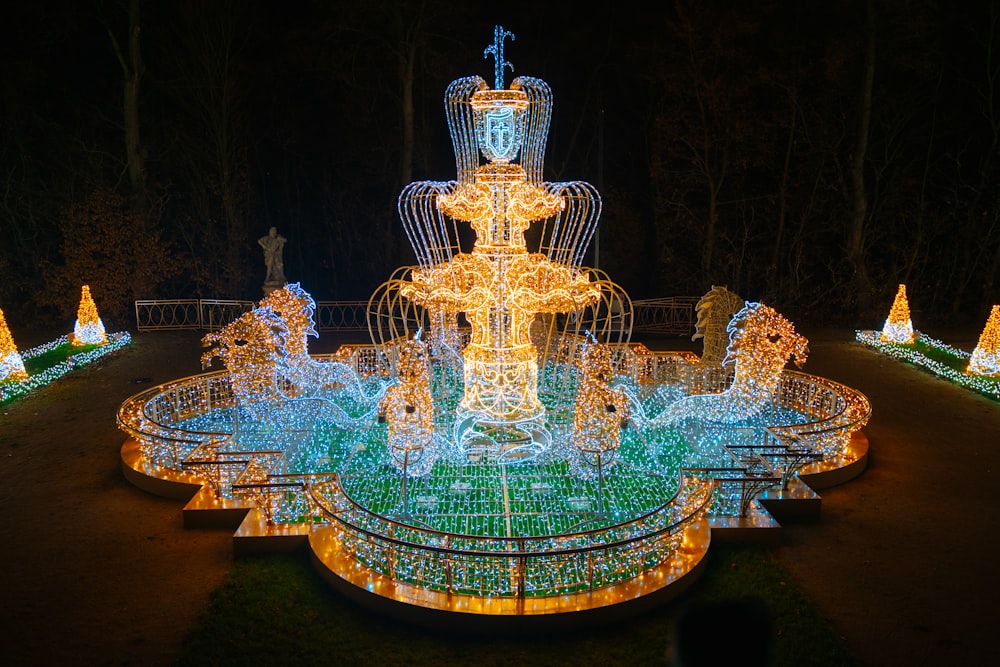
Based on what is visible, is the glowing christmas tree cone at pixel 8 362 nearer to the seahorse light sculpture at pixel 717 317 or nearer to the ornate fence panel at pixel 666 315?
the seahorse light sculpture at pixel 717 317

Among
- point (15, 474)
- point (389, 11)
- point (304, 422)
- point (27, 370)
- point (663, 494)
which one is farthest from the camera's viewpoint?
point (389, 11)

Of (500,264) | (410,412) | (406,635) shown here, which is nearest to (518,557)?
(406,635)

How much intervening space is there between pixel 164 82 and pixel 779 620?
65.9 ft

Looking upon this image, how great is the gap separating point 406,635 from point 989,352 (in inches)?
475

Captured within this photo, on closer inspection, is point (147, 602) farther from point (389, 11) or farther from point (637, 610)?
point (389, 11)

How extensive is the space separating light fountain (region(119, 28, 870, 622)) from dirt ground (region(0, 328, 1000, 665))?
52 centimetres

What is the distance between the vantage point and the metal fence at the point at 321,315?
17.5 meters

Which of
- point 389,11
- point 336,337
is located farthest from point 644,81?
point 336,337

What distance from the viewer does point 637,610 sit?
622 cm

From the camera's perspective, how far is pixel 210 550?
7309mm

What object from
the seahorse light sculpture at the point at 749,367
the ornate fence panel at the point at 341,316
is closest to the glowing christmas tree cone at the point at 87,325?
the ornate fence panel at the point at 341,316

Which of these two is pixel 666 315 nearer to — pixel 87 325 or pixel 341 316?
pixel 341 316

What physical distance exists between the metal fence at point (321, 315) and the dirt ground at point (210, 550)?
257 inches

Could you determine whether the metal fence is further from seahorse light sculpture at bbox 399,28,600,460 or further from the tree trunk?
seahorse light sculpture at bbox 399,28,600,460
